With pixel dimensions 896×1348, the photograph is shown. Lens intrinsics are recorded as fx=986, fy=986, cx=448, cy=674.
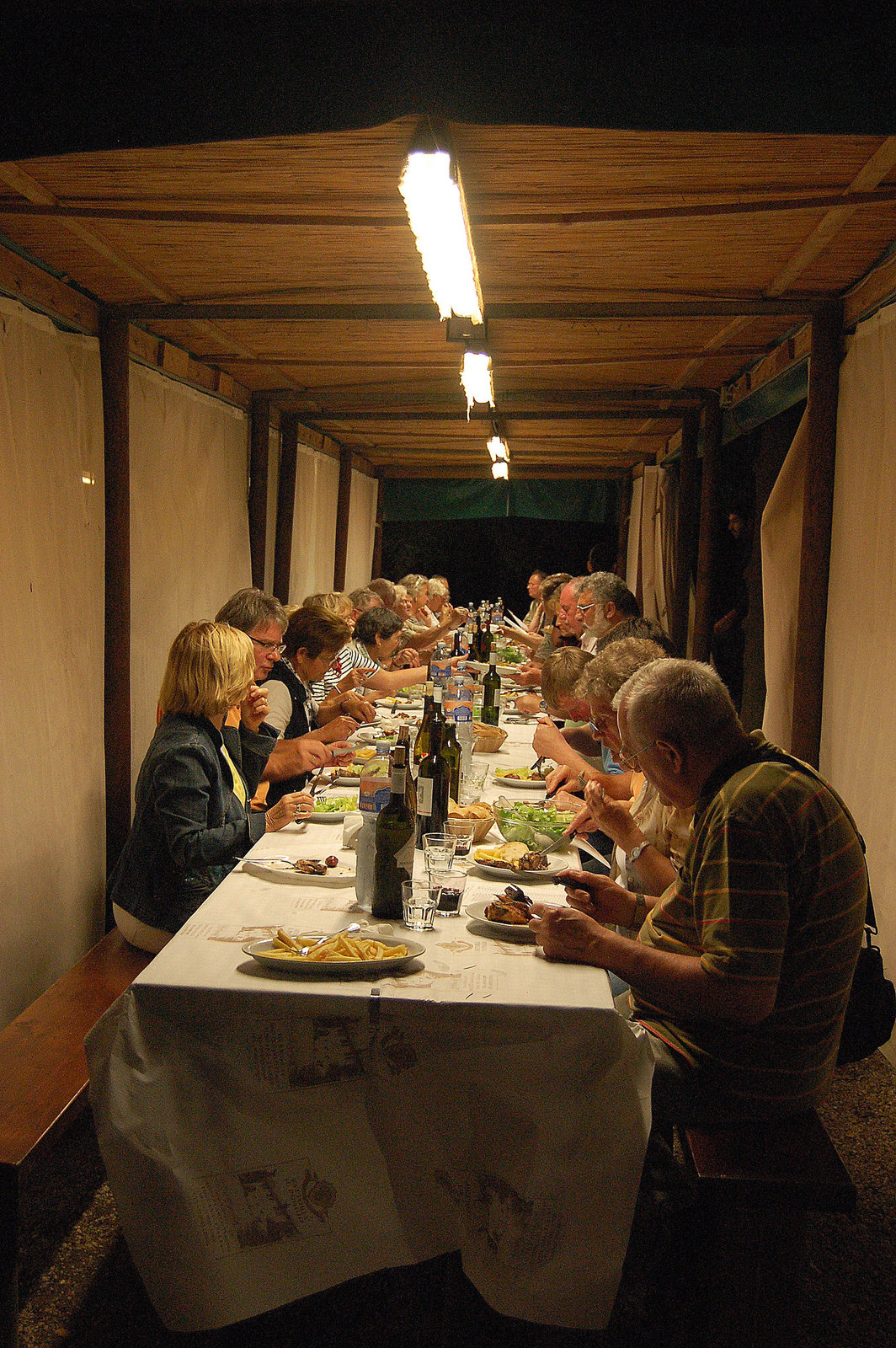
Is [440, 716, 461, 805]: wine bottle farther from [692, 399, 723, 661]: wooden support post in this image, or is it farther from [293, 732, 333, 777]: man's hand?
[692, 399, 723, 661]: wooden support post

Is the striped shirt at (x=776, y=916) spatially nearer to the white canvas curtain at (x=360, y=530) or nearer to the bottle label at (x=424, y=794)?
the bottle label at (x=424, y=794)

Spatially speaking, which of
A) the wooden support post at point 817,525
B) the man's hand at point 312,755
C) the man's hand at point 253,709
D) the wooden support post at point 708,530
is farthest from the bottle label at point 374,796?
the wooden support post at point 708,530

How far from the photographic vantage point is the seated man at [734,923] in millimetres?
1647

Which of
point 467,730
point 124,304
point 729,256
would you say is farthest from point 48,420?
point 729,256

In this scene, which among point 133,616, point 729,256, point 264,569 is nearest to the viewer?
point 729,256

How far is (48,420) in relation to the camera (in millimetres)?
3447

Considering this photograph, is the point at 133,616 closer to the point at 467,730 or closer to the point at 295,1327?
the point at 467,730

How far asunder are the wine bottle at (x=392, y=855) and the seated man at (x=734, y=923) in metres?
0.30

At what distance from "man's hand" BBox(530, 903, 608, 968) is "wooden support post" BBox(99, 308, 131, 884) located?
263 cm

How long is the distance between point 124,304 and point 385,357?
1.53 m

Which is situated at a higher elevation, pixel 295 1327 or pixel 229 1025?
pixel 229 1025

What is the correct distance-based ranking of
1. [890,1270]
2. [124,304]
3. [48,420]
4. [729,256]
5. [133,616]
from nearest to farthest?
[890,1270], [729,256], [48,420], [124,304], [133,616]

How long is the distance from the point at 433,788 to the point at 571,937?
74 cm

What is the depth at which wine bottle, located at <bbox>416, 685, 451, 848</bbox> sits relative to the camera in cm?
242
